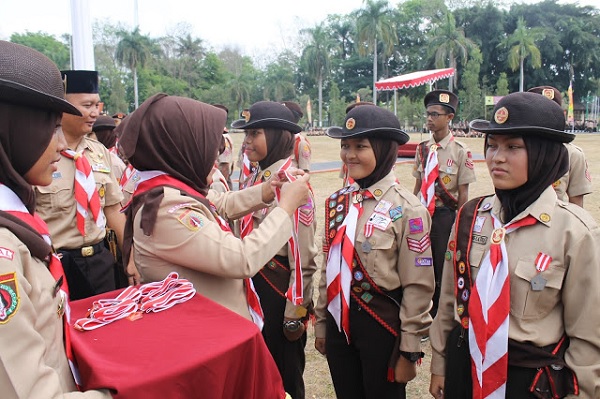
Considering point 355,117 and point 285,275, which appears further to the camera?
point 285,275

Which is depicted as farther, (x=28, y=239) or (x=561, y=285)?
(x=561, y=285)

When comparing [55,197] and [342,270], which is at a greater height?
[55,197]

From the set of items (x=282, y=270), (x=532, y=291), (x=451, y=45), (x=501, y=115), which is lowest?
(x=282, y=270)

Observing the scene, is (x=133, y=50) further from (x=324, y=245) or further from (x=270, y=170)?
(x=324, y=245)

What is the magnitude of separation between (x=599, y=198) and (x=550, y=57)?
43997mm

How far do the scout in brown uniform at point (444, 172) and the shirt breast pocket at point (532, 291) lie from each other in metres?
3.28

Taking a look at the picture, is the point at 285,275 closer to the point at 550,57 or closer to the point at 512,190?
the point at 512,190

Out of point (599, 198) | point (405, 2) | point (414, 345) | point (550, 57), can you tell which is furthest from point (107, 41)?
point (414, 345)

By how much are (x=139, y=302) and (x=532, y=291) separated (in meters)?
1.52

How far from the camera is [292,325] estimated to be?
310 centimetres

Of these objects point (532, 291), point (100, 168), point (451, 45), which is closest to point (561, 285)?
point (532, 291)

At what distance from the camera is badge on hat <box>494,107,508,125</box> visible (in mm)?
2059

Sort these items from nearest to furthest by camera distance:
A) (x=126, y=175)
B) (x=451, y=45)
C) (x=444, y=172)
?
(x=126, y=175)
(x=444, y=172)
(x=451, y=45)

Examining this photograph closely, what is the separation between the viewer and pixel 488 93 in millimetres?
46125
